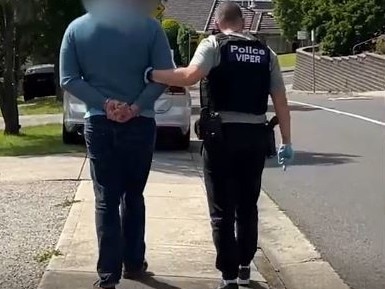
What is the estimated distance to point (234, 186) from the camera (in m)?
5.89

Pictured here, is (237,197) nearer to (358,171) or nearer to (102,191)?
(102,191)

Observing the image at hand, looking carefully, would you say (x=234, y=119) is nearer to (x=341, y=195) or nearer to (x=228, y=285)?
(x=228, y=285)

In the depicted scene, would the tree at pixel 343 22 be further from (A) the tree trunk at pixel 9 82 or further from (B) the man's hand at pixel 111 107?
(B) the man's hand at pixel 111 107

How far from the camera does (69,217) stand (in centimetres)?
821

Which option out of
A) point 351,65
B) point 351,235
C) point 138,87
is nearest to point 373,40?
point 351,65

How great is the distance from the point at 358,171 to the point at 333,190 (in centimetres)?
171

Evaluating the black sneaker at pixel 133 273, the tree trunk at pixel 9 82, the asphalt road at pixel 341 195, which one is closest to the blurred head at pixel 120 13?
the black sneaker at pixel 133 273

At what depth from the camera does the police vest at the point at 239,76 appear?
5.66m

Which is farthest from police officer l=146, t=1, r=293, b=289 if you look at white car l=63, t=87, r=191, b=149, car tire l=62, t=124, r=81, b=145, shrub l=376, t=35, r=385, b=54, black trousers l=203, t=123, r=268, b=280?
shrub l=376, t=35, r=385, b=54

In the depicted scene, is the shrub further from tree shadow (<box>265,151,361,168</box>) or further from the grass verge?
the grass verge

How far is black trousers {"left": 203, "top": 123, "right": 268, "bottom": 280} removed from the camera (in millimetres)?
5793

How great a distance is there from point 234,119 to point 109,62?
0.86 meters

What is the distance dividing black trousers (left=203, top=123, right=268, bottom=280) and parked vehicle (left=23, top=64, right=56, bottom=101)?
1409 inches

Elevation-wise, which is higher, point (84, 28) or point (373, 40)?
point (84, 28)
